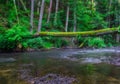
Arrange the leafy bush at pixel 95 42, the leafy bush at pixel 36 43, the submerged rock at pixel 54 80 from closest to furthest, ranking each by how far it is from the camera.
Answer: the submerged rock at pixel 54 80 → the leafy bush at pixel 36 43 → the leafy bush at pixel 95 42

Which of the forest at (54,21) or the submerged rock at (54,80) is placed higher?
the forest at (54,21)

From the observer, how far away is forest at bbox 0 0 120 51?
22.2 meters

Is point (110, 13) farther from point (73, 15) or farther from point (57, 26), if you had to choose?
point (57, 26)

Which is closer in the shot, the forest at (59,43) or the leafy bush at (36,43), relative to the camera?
the forest at (59,43)

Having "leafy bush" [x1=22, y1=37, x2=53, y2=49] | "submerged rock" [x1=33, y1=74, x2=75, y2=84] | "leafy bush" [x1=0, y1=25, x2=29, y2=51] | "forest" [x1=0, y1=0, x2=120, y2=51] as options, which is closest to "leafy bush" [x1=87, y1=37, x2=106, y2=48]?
"forest" [x1=0, y1=0, x2=120, y2=51]

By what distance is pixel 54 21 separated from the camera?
3247cm

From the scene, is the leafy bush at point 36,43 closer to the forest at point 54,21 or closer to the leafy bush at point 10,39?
the forest at point 54,21

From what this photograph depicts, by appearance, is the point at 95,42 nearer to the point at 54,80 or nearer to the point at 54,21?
the point at 54,21

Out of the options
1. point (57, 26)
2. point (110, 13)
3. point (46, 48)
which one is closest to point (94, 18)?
point (110, 13)

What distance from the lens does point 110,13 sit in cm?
3834

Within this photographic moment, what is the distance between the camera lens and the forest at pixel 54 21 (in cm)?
2216

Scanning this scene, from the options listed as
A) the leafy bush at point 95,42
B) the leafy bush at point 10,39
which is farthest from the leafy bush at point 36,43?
the leafy bush at point 95,42

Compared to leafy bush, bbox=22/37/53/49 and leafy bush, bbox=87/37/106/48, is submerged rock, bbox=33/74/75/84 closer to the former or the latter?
leafy bush, bbox=22/37/53/49

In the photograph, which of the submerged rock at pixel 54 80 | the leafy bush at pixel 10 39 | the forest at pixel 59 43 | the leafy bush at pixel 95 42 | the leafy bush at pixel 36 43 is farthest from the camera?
the leafy bush at pixel 95 42
